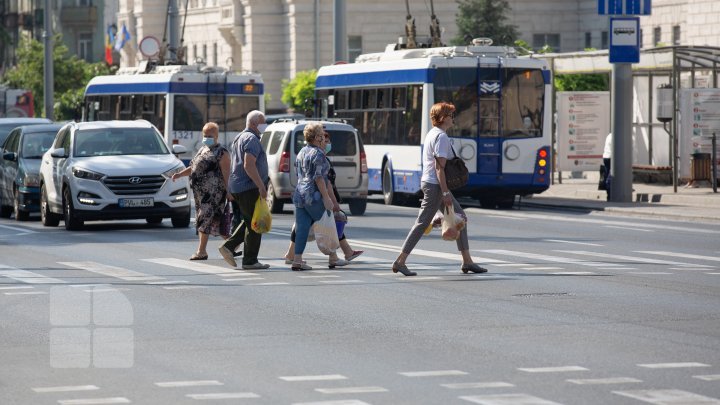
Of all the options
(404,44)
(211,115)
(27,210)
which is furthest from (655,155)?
(27,210)

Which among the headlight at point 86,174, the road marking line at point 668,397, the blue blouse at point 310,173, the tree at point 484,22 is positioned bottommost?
the road marking line at point 668,397

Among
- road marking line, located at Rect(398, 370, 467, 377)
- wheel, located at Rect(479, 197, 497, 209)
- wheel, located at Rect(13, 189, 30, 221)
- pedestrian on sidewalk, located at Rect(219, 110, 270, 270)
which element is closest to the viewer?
road marking line, located at Rect(398, 370, 467, 377)

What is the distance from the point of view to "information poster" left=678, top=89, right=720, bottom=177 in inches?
1439

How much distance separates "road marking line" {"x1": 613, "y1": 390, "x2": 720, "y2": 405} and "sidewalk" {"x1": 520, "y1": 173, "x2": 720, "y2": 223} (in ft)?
64.3

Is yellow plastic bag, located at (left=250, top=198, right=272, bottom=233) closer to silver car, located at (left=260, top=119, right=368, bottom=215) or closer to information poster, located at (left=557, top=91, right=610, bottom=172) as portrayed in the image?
silver car, located at (left=260, top=119, right=368, bottom=215)

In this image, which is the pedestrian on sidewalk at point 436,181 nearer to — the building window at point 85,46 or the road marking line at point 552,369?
the road marking line at point 552,369

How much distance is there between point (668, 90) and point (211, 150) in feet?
59.5

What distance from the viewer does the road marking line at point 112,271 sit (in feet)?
59.0

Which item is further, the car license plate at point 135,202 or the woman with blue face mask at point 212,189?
the car license plate at point 135,202

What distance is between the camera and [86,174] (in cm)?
2636

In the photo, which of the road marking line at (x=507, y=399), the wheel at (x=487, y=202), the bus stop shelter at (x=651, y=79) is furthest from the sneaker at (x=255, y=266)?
the bus stop shelter at (x=651, y=79)

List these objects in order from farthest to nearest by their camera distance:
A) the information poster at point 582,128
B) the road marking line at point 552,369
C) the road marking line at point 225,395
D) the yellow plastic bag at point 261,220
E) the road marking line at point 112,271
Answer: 1. the information poster at point 582,128
2. the yellow plastic bag at point 261,220
3. the road marking line at point 112,271
4. the road marking line at point 552,369
5. the road marking line at point 225,395

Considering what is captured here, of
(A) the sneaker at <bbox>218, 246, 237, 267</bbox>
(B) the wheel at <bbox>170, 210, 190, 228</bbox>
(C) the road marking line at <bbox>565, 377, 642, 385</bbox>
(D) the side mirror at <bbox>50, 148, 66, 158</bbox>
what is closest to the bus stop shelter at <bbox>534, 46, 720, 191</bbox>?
(B) the wheel at <bbox>170, 210, 190, 228</bbox>

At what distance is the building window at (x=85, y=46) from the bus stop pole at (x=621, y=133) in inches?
3332
